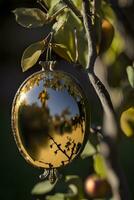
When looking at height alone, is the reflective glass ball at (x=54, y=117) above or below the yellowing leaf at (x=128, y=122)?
above

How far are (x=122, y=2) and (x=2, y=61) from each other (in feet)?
10.9

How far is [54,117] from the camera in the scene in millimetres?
711

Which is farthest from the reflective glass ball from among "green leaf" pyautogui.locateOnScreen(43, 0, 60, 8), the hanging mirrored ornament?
"green leaf" pyautogui.locateOnScreen(43, 0, 60, 8)

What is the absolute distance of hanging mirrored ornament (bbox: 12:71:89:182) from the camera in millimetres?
709

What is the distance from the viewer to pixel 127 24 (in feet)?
2.89

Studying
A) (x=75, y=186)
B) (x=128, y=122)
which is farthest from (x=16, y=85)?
(x=128, y=122)

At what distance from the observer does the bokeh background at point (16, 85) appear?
90 cm

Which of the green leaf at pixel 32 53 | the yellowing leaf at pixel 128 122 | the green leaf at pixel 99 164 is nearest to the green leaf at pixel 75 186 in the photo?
the green leaf at pixel 99 164

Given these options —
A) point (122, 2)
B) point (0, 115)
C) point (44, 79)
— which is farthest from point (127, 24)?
point (0, 115)

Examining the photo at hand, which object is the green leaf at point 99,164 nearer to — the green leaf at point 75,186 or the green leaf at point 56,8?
the green leaf at point 75,186

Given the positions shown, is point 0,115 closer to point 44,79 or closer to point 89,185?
point 89,185

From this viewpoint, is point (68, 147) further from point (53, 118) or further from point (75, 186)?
point (75, 186)

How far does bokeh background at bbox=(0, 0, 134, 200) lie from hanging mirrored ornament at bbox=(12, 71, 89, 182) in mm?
128

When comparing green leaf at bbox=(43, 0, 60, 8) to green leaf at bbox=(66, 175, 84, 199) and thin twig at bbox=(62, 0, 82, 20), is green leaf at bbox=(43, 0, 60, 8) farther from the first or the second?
green leaf at bbox=(66, 175, 84, 199)
